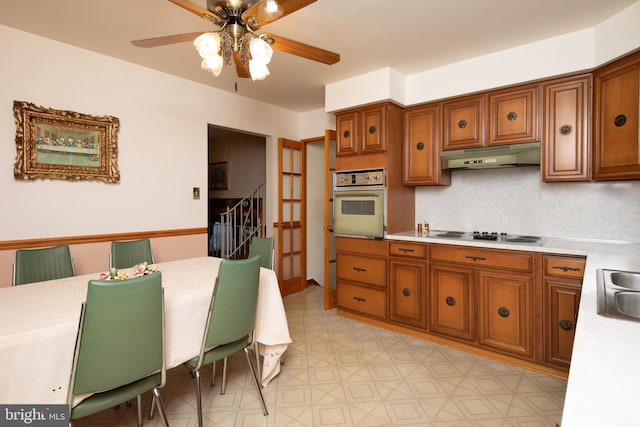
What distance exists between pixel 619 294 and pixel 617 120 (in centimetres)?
163

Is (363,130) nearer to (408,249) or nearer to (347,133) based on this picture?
(347,133)

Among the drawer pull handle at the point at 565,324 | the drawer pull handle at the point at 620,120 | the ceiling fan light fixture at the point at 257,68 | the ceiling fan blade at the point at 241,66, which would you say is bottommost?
the drawer pull handle at the point at 565,324

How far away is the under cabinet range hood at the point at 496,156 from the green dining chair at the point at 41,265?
10.6 ft

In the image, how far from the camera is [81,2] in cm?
213

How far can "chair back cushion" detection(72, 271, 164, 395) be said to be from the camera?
4.29ft

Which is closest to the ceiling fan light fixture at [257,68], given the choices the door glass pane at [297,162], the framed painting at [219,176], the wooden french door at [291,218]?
the wooden french door at [291,218]

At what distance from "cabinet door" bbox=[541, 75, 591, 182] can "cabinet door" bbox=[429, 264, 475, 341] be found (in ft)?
3.50

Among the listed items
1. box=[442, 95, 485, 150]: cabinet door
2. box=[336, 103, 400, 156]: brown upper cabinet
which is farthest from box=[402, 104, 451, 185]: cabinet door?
box=[336, 103, 400, 156]: brown upper cabinet

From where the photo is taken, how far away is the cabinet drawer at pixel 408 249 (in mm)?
3035

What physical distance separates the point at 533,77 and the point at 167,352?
3245 millimetres

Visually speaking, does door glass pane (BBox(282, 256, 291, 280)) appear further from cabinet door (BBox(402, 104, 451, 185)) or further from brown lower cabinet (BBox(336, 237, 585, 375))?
cabinet door (BBox(402, 104, 451, 185))

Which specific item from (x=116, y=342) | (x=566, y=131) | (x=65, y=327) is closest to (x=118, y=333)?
(x=116, y=342)

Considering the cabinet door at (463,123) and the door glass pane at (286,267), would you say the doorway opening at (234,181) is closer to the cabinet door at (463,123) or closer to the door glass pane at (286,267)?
the door glass pane at (286,267)

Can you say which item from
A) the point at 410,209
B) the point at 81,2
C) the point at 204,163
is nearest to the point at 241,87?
the point at 204,163
